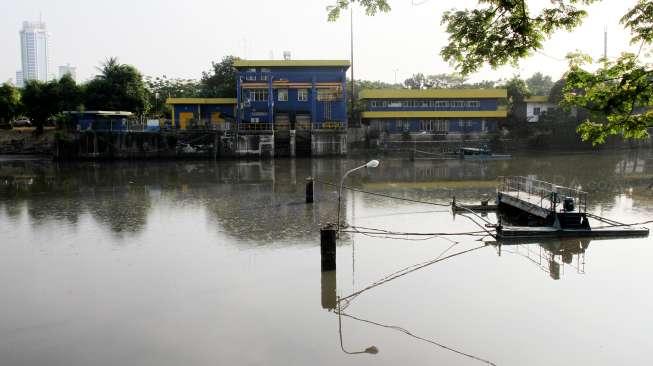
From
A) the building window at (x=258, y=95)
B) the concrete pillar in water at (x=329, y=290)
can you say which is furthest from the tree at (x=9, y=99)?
the concrete pillar in water at (x=329, y=290)

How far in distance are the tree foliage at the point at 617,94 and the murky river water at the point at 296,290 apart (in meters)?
4.40

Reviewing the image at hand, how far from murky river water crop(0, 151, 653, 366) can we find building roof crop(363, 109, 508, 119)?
112 ft

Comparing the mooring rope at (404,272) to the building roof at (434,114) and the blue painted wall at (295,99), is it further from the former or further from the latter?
the building roof at (434,114)

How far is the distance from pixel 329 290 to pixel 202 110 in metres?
46.9

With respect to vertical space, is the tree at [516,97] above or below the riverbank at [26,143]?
above

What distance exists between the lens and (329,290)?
12992 millimetres

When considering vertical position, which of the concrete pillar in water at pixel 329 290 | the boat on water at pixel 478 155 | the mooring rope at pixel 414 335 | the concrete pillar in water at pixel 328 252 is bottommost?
the mooring rope at pixel 414 335

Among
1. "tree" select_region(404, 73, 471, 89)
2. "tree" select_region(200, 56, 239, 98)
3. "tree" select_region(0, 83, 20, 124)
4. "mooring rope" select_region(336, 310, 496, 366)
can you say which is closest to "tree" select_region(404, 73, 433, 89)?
"tree" select_region(404, 73, 471, 89)

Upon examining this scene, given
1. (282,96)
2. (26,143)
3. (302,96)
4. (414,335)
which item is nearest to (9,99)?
(26,143)

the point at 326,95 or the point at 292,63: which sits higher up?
the point at 292,63

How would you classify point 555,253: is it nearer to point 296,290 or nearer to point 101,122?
point 296,290

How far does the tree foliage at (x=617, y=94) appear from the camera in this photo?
6.48m

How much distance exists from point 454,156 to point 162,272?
4079 centimetres

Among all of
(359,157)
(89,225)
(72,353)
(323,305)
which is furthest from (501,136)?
(72,353)
